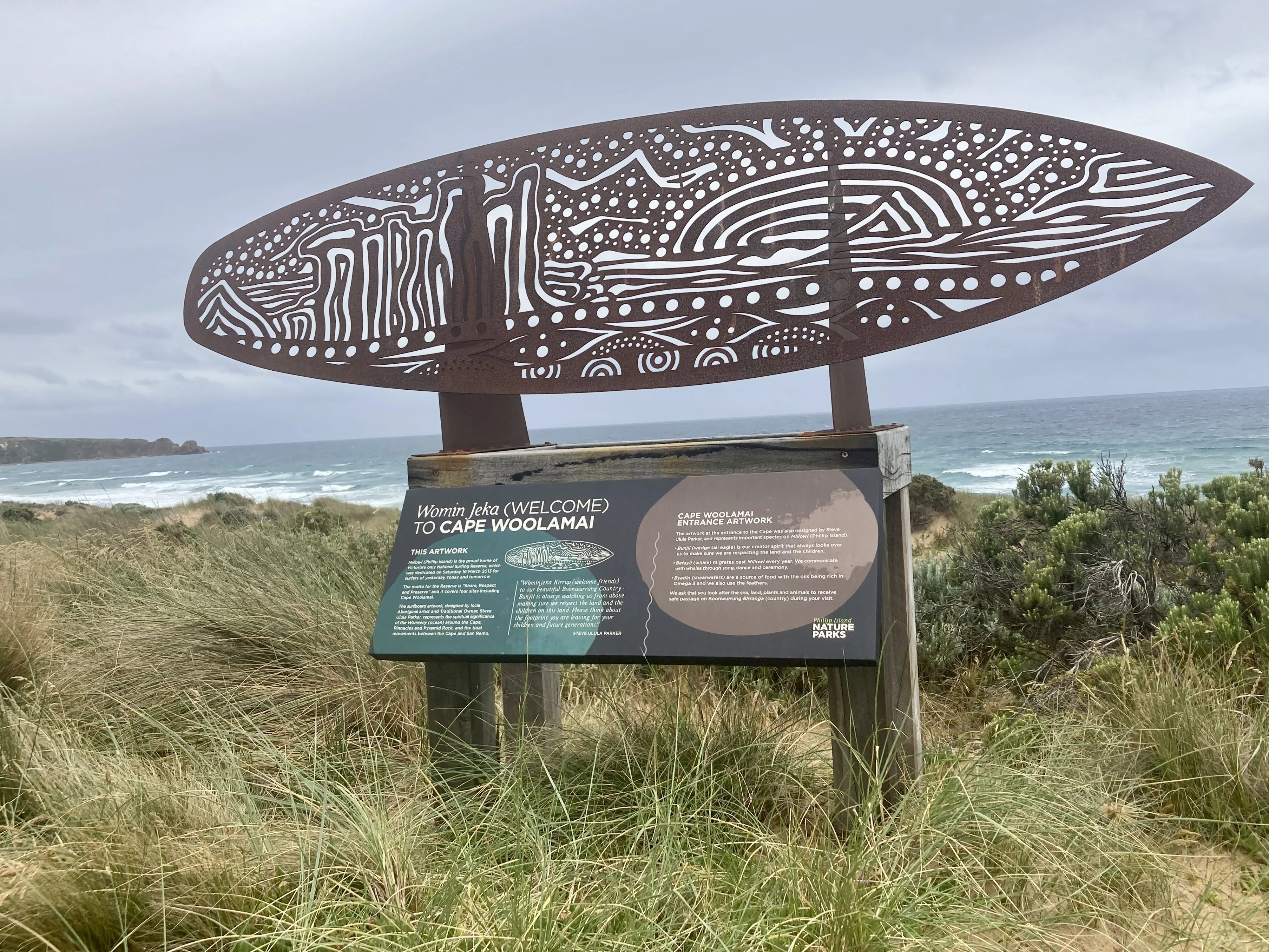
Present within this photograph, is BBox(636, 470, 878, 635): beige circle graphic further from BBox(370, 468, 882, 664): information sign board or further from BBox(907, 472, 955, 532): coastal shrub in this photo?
BBox(907, 472, 955, 532): coastal shrub

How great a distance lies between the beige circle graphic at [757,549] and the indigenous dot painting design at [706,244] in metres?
0.65

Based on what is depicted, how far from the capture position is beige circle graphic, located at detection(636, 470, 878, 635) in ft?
8.49

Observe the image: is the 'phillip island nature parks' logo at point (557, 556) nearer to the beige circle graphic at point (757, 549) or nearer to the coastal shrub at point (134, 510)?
the beige circle graphic at point (757, 549)

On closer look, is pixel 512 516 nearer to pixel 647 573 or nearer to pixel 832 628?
pixel 647 573

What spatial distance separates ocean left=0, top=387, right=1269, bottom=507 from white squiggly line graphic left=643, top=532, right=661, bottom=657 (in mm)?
3976

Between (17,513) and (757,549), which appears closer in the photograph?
(757,549)

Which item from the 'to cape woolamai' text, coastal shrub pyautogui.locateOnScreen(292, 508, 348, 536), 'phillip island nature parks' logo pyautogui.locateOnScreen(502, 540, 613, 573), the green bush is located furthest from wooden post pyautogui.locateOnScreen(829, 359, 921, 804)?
the green bush

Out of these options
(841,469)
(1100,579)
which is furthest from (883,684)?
(1100,579)

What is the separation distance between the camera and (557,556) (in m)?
2.94

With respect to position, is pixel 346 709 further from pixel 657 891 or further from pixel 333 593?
pixel 657 891

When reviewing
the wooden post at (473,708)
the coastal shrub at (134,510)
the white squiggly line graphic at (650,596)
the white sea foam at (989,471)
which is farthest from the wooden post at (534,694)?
the white sea foam at (989,471)

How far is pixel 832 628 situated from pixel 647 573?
587 mm

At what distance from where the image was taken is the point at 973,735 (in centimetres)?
402

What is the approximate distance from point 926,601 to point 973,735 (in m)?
1.13
